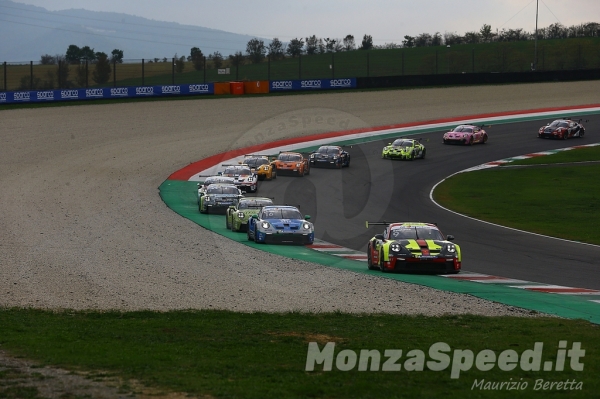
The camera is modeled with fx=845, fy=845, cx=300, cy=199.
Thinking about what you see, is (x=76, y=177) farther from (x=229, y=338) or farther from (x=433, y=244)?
(x=229, y=338)

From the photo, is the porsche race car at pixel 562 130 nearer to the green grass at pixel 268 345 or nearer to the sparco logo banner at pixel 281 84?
the sparco logo banner at pixel 281 84

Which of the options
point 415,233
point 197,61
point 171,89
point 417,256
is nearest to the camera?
point 417,256

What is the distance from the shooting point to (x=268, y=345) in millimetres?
11742

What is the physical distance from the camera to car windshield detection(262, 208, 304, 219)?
84.3 ft

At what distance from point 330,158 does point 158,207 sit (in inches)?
562

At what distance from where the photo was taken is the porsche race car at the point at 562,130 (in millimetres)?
53562

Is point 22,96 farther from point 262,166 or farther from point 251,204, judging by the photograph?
point 251,204

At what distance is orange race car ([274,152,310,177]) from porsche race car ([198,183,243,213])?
9923mm

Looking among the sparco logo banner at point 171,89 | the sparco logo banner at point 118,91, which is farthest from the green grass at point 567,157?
the sparco logo banner at point 118,91

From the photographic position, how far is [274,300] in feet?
53.8

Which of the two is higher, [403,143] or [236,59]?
[236,59]

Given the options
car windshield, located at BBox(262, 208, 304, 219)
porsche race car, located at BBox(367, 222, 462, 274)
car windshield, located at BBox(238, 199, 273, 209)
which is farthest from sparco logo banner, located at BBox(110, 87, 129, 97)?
porsche race car, located at BBox(367, 222, 462, 274)

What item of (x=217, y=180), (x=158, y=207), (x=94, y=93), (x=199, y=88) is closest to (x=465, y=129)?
(x=217, y=180)

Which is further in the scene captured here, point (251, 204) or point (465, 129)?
point (465, 129)
